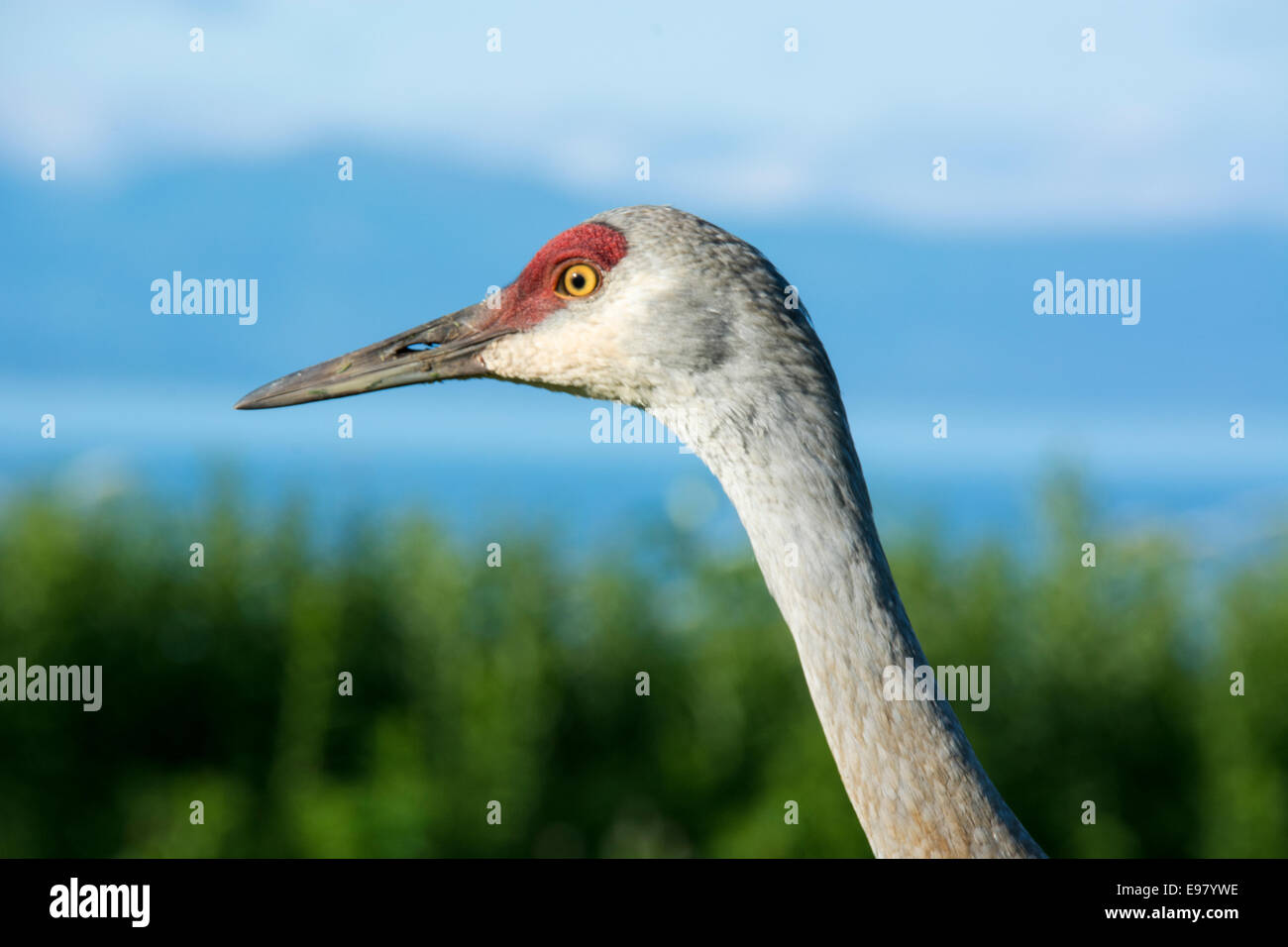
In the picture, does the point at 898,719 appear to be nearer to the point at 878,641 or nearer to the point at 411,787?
the point at 878,641

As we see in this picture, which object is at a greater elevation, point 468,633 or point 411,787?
point 468,633

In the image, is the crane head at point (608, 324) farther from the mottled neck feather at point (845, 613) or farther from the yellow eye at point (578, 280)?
the mottled neck feather at point (845, 613)

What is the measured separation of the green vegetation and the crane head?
3111 mm

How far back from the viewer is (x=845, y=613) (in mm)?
2516

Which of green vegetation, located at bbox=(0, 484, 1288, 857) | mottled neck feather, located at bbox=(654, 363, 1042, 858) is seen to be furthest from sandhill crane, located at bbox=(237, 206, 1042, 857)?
green vegetation, located at bbox=(0, 484, 1288, 857)

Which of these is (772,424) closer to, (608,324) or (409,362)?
(608,324)

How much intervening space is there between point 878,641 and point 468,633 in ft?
13.8

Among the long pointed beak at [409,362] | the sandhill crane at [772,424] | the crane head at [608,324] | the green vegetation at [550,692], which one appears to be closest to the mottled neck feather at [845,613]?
the sandhill crane at [772,424]

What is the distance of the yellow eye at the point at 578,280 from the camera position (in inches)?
117

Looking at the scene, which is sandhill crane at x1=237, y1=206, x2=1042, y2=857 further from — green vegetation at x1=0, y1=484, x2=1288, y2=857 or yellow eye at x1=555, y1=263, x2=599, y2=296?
green vegetation at x1=0, y1=484, x2=1288, y2=857

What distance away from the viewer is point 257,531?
7105 mm

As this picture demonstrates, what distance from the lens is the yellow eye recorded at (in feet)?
9.73

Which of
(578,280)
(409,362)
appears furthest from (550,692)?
(578,280)
